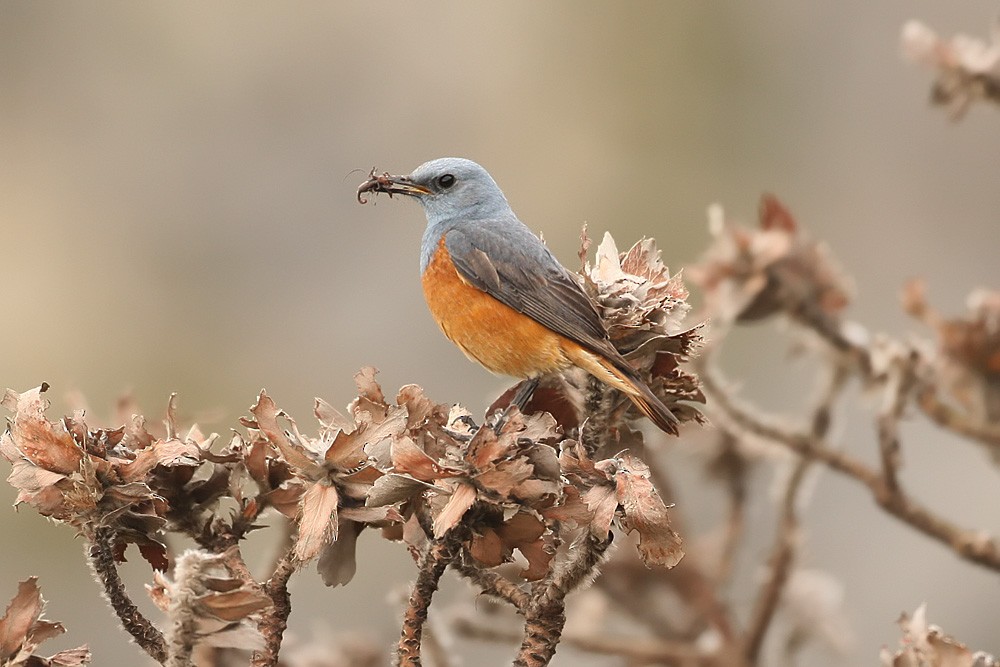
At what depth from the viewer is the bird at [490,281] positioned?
268 centimetres

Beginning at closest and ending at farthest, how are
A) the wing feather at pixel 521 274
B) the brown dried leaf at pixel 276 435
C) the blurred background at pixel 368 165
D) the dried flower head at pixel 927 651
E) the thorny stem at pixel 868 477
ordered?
the brown dried leaf at pixel 276 435 → the dried flower head at pixel 927 651 → the wing feather at pixel 521 274 → the thorny stem at pixel 868 477 → the blurred background at pixel 368 165

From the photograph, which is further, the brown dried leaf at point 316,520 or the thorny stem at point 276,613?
the thorny stem at point 276,613

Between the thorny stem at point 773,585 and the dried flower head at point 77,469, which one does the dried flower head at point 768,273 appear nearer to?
the thorny stem at point 773,585

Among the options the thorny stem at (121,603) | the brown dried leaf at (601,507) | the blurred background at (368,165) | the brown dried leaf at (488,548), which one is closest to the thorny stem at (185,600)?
the thorny stem at (121,603)

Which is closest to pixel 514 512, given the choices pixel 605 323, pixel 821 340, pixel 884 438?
pixel 605 323

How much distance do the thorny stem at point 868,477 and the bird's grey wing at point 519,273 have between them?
0.55 meters

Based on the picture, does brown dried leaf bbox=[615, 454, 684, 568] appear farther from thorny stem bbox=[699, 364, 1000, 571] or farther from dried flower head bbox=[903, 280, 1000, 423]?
dried flower head bbox=[903, 280, 1000, 423]

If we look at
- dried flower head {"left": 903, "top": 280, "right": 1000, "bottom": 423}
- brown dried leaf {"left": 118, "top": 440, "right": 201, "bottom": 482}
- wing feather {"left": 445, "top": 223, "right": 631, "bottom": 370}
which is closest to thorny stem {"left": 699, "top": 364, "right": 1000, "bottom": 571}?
dried flower head {"left": 903, "top": 280, "right": 1000, "bottom": 423}

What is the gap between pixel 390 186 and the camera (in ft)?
10.5

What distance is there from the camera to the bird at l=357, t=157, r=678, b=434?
2.68 metres

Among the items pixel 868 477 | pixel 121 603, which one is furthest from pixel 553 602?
pixel 868 477

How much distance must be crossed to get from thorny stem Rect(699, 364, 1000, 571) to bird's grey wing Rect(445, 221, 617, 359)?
554mm

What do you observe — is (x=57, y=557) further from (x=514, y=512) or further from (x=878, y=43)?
(x=514, y=512)

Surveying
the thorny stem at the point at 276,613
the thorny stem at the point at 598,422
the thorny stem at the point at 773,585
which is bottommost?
the thorny stem at the point at 276,613
